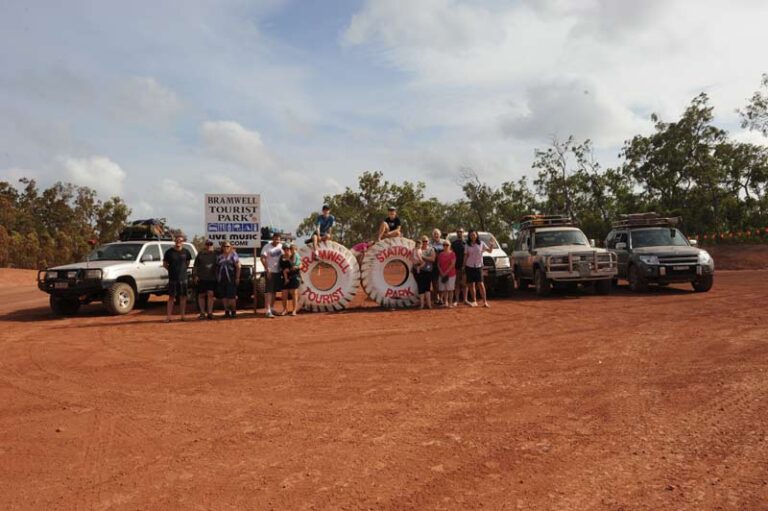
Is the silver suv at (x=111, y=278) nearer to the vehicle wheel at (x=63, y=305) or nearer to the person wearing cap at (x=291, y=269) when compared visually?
the vehicle wheel at (x=63, y=305)

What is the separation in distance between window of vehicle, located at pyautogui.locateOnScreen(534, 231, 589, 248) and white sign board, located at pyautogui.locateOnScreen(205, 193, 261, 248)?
7.79 metres

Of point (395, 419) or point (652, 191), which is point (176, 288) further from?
point (652, 191)

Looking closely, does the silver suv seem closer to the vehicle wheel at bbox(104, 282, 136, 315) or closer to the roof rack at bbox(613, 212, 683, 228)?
the vehicle wheel at bbox(104, 282, 136, 315)

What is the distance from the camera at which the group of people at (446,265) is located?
44.1ft

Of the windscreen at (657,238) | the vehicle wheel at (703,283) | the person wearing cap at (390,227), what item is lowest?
the vehicle wheel at (703,283)

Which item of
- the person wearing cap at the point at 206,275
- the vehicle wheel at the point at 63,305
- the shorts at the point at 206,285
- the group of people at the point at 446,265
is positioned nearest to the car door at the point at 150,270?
the vehicle wheel at the point at 63,305

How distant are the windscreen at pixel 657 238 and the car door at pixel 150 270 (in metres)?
13.0

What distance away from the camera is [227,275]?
42.1 feet

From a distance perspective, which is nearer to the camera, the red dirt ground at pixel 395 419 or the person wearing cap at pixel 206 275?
the red dirt ground at pixel 395 419

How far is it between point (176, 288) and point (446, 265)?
6015 millimetres

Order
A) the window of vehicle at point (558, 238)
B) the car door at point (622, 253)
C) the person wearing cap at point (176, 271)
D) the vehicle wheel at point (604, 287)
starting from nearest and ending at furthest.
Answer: the person wearing cap at point (176, 271)
the vehicle wheel at point (604, 287)
the window of vehicle at point (558, 238)
the car door at point (622, 253)

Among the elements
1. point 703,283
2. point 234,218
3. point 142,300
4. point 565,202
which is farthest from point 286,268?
point 565,202

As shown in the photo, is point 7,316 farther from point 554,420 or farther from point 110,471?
point 554,420

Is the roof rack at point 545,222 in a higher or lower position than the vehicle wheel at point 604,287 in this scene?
higher
